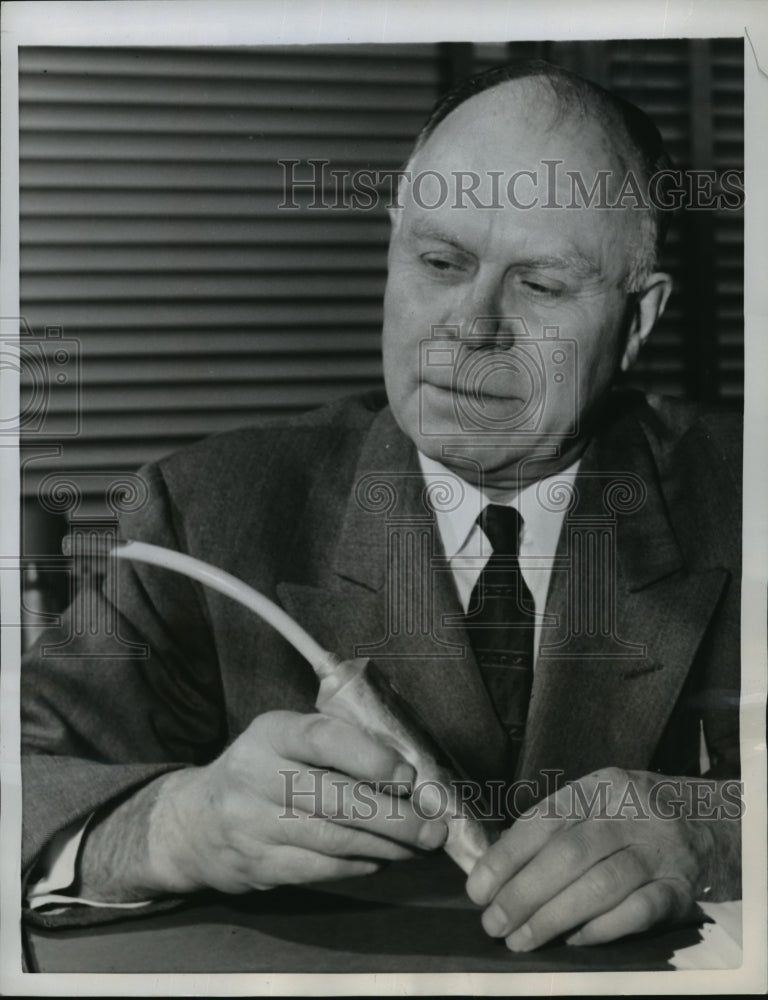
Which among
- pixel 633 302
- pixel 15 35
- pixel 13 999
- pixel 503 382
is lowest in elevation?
pixel 13 999

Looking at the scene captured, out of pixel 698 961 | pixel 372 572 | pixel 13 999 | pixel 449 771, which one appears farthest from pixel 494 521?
pixel 13 999

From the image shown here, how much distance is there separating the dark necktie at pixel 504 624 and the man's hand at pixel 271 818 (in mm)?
153

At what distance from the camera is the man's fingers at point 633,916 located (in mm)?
1343

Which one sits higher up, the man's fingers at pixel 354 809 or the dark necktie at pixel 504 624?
the dark necktie at pixel 504 624

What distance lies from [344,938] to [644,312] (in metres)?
0.90

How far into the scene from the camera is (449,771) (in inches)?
53.1

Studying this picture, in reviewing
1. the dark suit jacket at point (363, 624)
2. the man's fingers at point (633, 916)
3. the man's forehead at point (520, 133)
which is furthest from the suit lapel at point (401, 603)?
the man's forehead at point (520, 133)

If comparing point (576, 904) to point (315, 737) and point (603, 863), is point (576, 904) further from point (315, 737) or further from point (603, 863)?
point (315, 737)

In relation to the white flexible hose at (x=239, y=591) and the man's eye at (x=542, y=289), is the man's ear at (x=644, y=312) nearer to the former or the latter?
the man's eye at (x=542, y=289)

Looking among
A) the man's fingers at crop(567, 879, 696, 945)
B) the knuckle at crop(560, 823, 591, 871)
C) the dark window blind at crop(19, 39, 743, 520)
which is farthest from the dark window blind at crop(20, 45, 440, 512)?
the man's fingers at crop(567, 879, 696, 945)

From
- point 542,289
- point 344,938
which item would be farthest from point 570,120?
point 344,938

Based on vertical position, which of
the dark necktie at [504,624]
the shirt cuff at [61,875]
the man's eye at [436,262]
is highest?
the man's eye at [436,262]

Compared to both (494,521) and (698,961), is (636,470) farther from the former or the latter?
(698,961)

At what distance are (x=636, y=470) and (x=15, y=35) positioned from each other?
1.00m
